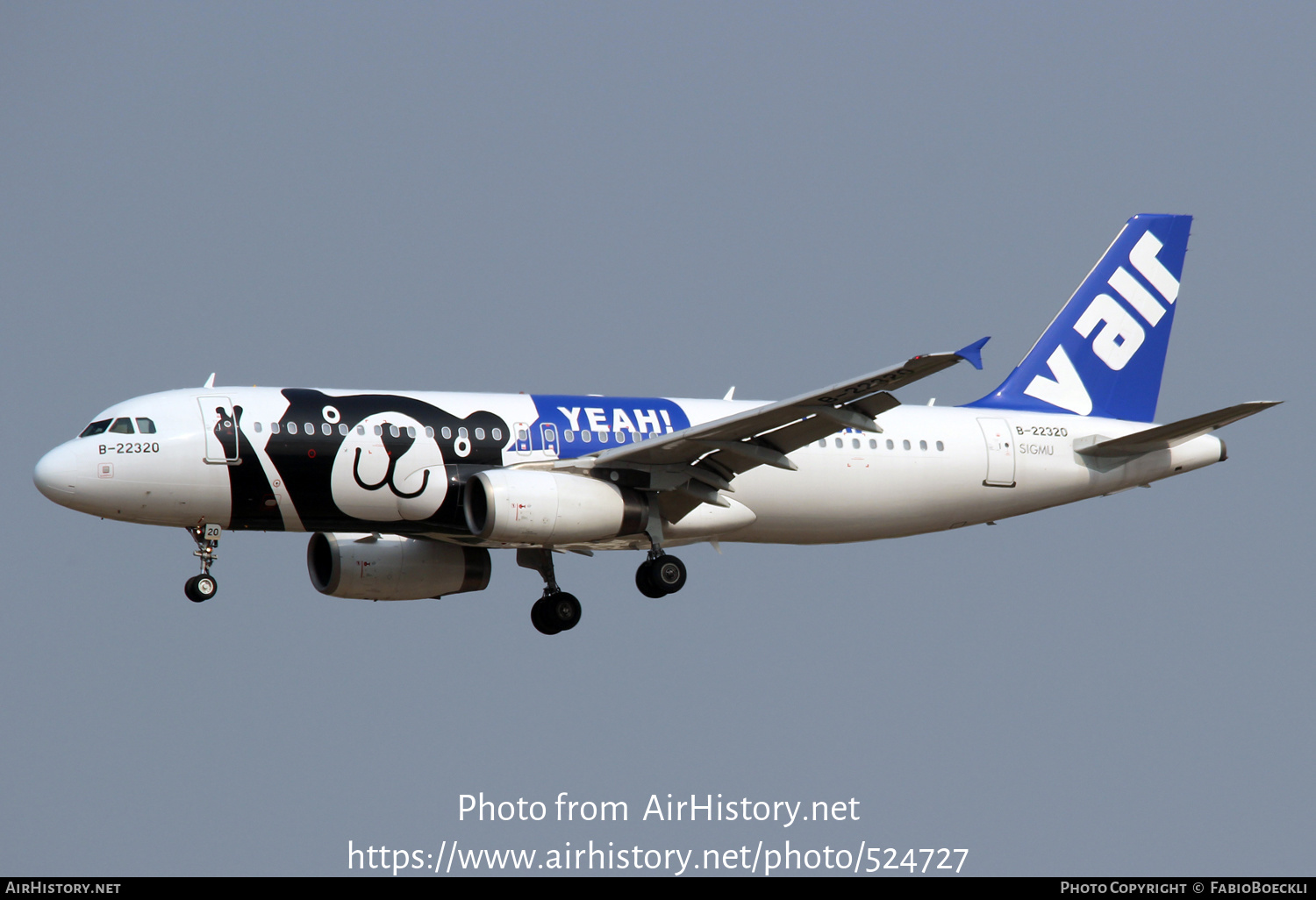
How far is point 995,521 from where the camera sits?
124 ft

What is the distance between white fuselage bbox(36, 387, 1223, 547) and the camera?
30625mm

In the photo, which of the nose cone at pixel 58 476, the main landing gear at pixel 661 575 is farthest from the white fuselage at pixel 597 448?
the main landing gear at pixel 661 575

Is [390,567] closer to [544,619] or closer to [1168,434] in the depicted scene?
[544,619]

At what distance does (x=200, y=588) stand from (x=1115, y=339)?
22.2 metres

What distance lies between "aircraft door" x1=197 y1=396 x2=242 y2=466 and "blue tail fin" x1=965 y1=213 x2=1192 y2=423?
670 inches

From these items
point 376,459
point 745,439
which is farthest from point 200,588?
point 745,439

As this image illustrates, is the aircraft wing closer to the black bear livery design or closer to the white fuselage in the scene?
the white fuselage

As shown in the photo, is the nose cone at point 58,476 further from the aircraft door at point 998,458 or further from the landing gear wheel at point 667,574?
the aircraft door at point 998,458

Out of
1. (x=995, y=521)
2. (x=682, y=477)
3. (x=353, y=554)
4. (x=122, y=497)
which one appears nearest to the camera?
(x=122, y=497)

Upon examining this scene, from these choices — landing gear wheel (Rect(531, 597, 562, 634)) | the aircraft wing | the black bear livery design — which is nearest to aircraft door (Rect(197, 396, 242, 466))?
the black bear livery design

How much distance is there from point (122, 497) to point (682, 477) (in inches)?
417

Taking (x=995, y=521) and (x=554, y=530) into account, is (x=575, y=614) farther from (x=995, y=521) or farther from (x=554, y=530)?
(x=995, y=521)

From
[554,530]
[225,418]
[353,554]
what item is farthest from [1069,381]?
[225,418]

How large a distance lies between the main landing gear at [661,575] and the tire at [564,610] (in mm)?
3302
